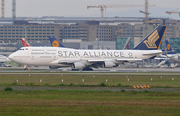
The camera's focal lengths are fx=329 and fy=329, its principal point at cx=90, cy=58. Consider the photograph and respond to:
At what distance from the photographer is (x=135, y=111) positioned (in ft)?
71.6

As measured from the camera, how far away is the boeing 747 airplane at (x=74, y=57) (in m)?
70.6

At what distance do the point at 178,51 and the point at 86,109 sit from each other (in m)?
139

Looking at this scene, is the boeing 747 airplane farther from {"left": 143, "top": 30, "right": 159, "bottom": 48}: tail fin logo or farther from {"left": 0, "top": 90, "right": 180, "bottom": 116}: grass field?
{"left": 0, "top": 90, "right": 180, "bottom": 116}: grass field

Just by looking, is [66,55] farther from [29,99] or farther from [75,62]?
[29,99]

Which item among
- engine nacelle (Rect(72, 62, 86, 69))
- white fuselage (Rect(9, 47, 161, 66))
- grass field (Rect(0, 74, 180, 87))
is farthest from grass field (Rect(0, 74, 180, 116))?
white fuselage (Rect(9, 47, 161, 66))

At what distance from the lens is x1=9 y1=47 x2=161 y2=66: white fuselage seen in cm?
7056

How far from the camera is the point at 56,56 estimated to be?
71.4 metres

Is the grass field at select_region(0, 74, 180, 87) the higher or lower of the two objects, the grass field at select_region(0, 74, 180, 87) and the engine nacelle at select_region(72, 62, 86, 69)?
the lower

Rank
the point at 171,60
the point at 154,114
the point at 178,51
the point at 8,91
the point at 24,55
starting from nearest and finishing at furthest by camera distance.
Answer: the point at 154,114, the point at 8,91, the point at 24,55, the point at 171,60, the point at 178,51

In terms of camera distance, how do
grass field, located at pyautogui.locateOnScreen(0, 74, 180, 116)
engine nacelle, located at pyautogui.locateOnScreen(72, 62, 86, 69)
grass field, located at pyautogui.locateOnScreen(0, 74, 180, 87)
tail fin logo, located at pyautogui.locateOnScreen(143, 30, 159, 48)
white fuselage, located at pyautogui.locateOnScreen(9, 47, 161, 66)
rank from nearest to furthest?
grass field, located at pyautogui.locateOnScreen(0, 74, 180, 116) → grass field, located at pyautogui.locateOnScreen(0, 74, 180, 87) → engine nacelle, located at pyautogui.locateOnScreen(72, 62, 86, 69) → white fuselage, located at pyautogui.locateOnScreen(9, 47, 161, 66) → tail fin logo, located at pyautogui.locateOnScreen(143, 30, 159, 48)

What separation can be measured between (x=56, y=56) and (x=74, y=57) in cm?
421

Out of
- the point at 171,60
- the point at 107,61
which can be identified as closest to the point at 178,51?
the point at 171,60

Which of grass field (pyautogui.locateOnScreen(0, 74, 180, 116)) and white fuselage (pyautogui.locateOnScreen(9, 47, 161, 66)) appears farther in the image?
white fuselage (pyautogui.locateOnScreen(9, 47, 161, 66))

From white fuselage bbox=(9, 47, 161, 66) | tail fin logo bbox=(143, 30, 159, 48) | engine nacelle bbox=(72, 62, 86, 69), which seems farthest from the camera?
tail fin logo bbox=(143, 30, 159, 48)
